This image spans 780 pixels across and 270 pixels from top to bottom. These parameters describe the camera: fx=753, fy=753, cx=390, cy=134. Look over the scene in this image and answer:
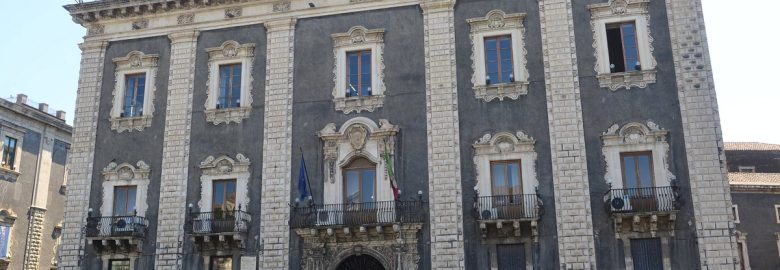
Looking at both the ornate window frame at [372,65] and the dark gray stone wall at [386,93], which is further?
the ornate window frame at [372,65]

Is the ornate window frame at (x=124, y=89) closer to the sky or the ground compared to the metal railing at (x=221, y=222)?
closer to the sky

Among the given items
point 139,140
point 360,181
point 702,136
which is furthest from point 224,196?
point 702,136

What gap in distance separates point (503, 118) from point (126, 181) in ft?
44.4

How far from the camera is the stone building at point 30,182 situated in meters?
38.3

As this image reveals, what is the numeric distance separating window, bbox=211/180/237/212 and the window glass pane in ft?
14.8

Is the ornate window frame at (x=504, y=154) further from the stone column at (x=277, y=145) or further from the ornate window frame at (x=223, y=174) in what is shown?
the ornate window frame at (x=223, y=174)

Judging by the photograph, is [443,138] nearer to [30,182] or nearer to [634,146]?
[634,146]

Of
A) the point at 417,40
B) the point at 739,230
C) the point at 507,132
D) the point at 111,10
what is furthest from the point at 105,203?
the point at 739,230

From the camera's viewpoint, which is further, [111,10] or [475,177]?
[111,10]

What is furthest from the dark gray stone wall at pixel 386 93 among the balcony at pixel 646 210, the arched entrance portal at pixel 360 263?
the balcony at pixel 646 210

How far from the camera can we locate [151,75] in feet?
92.0

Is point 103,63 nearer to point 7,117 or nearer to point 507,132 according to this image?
point 7,117

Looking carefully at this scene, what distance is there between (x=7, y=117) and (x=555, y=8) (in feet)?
94.8

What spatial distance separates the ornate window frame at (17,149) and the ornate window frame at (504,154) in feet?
86.6
